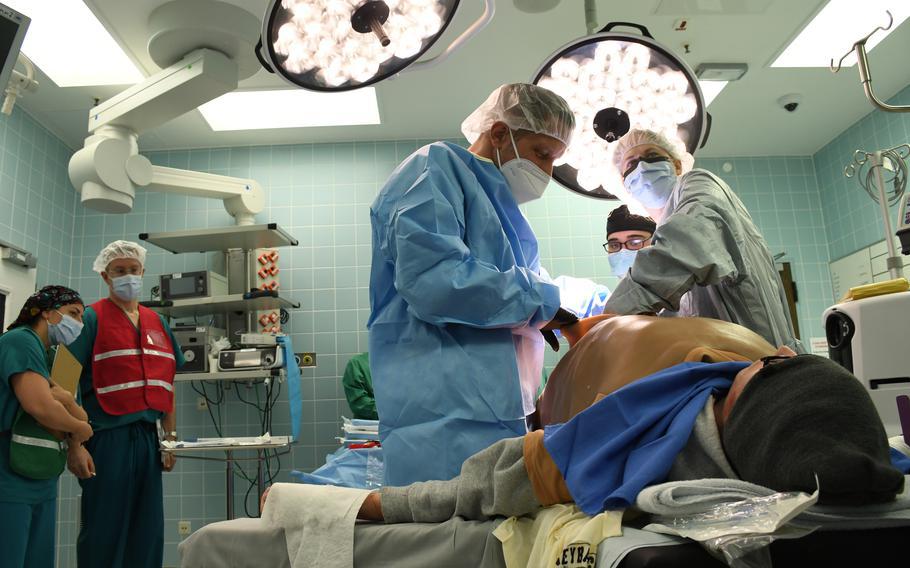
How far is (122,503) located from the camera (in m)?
3.20

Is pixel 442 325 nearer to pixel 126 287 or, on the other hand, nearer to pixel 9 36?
pixel 9 36

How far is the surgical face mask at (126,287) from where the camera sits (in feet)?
11.5

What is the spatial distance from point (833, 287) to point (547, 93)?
458 centimetres

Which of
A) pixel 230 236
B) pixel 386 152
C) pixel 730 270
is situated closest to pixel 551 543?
pixel 730 270

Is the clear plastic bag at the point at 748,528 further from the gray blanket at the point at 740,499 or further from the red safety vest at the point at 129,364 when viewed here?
the red safety vest at the point at 129,364

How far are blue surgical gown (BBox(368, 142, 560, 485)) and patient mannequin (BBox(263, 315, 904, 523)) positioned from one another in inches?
6.4

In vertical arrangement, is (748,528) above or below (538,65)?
below

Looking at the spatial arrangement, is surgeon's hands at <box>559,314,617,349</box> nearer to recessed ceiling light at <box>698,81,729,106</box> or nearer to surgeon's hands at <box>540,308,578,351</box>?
surgeon's hands at <box>540,308,578,351</box>

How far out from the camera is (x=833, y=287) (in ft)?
18.3

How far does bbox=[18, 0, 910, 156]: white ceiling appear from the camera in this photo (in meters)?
3.88

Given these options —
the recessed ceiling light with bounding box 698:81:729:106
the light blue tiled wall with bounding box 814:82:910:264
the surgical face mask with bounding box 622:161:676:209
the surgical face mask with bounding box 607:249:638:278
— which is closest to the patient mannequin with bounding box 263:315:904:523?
the surgical face mask with bounding box 622:161:676:209

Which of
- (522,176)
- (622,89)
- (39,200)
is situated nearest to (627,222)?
(622,89)

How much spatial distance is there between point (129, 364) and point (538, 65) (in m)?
2.41

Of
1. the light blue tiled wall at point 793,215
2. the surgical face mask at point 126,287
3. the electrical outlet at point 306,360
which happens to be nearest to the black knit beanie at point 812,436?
the surgical face mask at point 126,287
